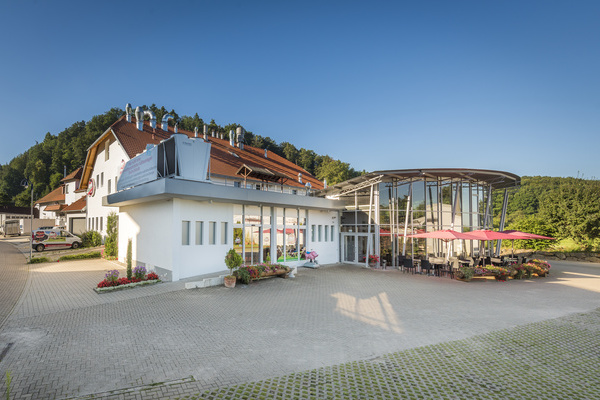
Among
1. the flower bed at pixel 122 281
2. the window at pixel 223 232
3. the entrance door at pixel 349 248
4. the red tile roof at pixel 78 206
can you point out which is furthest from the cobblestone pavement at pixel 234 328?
the red tile roof at pixel 78 206

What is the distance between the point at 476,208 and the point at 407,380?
64.1ft

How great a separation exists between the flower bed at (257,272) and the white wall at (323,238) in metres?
4.70

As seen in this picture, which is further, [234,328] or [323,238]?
[323,238]

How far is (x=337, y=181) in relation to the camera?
154 ft

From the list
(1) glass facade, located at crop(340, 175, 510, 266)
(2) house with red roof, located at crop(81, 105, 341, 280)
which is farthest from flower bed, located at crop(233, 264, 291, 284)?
(1) glass facade, located at crop(340, 175, 510, 266)

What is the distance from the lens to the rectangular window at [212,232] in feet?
48.6

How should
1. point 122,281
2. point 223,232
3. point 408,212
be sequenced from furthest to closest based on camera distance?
point 408,212 < point 223,232 < point 122,281

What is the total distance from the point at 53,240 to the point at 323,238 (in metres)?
21.7

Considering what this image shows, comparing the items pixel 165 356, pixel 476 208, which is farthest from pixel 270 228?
pixel 476 208

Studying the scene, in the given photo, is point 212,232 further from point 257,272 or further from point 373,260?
point 373,260

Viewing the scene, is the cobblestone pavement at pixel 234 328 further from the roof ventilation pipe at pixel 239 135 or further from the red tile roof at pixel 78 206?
the roof ventilation pipe at pixel 239 135

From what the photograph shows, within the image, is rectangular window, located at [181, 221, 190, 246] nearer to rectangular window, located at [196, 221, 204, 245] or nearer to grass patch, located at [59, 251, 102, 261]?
rectangular window, located at [196, 221, 204, 245]

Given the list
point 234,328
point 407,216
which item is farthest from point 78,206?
point 234,328

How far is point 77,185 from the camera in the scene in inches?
1393
